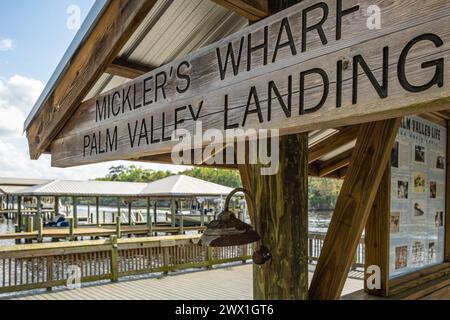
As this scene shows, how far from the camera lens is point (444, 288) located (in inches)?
147

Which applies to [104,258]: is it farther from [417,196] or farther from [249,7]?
[249,7]

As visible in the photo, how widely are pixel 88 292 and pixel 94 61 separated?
6.99m

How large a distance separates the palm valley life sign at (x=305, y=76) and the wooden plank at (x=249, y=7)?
0.97 ft

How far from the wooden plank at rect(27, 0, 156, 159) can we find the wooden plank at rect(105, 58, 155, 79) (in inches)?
17.5

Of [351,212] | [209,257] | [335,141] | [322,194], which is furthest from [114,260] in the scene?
[322,194]

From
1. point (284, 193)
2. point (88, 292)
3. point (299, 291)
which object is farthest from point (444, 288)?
point (88, 292)

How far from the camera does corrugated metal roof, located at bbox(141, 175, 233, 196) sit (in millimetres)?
16844

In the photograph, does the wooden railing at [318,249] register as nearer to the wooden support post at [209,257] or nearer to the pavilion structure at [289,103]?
the wooden support post at [209,257]

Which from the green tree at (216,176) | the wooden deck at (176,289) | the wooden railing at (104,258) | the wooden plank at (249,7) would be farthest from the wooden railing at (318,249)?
the green tree at (216,176)

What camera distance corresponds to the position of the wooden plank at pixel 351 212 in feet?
7.43

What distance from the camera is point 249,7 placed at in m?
1.90

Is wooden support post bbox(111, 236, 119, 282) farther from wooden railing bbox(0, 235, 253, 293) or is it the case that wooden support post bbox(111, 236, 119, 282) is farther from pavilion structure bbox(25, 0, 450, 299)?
pavilion structure bbox(25, 0, 450, 299)

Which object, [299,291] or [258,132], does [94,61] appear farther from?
[299,291]

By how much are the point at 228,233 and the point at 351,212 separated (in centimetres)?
75
